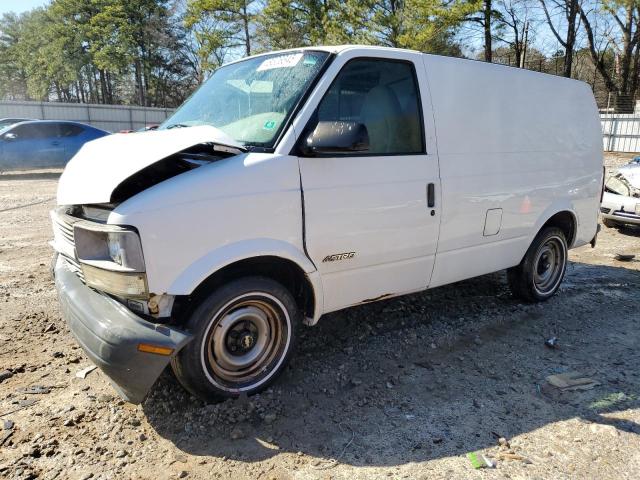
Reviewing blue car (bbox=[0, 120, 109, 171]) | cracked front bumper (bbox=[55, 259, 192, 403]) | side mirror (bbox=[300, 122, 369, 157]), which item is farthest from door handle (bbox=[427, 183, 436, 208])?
blue car (bbox=[0, 120, 109, 171])

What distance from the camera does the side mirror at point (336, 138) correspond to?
302 centimetres

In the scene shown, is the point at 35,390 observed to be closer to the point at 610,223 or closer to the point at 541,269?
the point at 541,269

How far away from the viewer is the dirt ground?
106 inches

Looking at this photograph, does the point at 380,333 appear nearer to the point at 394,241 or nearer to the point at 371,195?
the point at 394,241

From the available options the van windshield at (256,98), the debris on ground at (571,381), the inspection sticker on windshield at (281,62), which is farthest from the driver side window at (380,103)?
the debris on ground at (571,381)

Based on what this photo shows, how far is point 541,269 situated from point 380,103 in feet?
9.62

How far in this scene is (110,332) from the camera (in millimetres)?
2662

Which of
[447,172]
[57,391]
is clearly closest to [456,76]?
[447,172]

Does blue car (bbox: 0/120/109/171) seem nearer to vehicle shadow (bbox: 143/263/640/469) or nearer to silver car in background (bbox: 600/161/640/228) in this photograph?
vehicle shadow (bbox: 143/263/640/469)

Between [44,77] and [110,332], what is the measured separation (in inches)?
2150

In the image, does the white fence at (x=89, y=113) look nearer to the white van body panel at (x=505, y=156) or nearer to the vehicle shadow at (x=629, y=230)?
the vehicle shadow at (x=629, y=230)

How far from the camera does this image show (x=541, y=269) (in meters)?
5.32

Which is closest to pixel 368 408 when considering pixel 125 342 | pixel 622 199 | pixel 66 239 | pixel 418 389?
pixel 418 389

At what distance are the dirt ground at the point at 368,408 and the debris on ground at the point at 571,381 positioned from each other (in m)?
0.05
